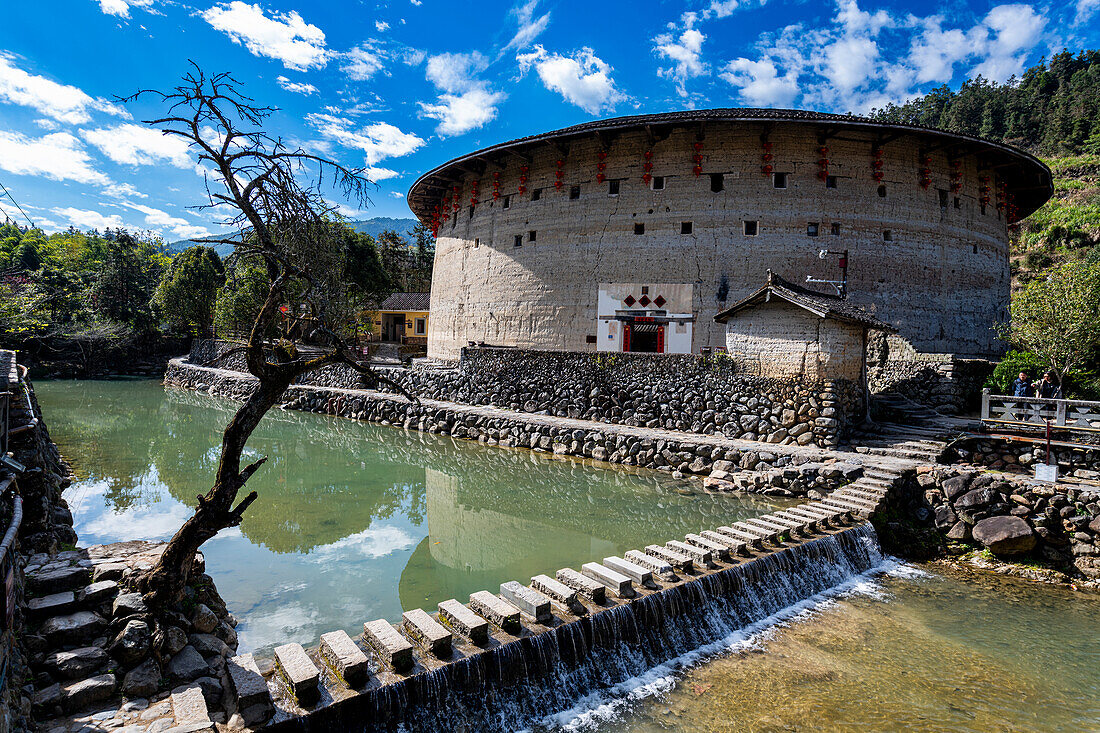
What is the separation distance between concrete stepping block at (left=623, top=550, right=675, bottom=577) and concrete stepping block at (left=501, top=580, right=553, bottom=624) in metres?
1.40

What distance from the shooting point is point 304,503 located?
1068 cm

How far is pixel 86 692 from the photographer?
358cm

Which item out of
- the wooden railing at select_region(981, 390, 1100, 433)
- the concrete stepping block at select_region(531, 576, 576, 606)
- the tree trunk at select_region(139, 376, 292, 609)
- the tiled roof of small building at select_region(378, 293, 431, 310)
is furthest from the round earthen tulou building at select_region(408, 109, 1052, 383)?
the tiled roof of small building at select_region(378, 293, 431, 310)

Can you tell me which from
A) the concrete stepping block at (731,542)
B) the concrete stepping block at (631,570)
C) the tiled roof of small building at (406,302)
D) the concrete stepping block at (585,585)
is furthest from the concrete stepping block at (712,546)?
the tiled roof of small building at (406,302)

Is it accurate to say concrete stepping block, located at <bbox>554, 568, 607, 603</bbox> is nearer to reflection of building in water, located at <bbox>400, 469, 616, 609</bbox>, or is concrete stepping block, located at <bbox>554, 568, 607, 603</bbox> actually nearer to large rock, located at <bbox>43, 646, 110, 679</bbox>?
reflection of building in water, located at <bbox>400, 469, 616, 609</bbox>

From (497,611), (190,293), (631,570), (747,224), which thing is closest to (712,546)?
(631,570)

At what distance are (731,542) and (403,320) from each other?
37323mm

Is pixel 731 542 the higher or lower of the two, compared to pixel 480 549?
higher

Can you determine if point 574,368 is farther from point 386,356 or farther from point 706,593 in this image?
point 386,356

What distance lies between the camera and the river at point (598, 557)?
16.1ft

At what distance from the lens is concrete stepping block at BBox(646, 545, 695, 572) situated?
6.21 metres

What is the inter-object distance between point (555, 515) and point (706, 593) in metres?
4.54

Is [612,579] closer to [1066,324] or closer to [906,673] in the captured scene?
[906,673]

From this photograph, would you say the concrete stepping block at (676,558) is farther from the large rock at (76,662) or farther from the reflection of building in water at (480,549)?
the large rock at (76,662)
